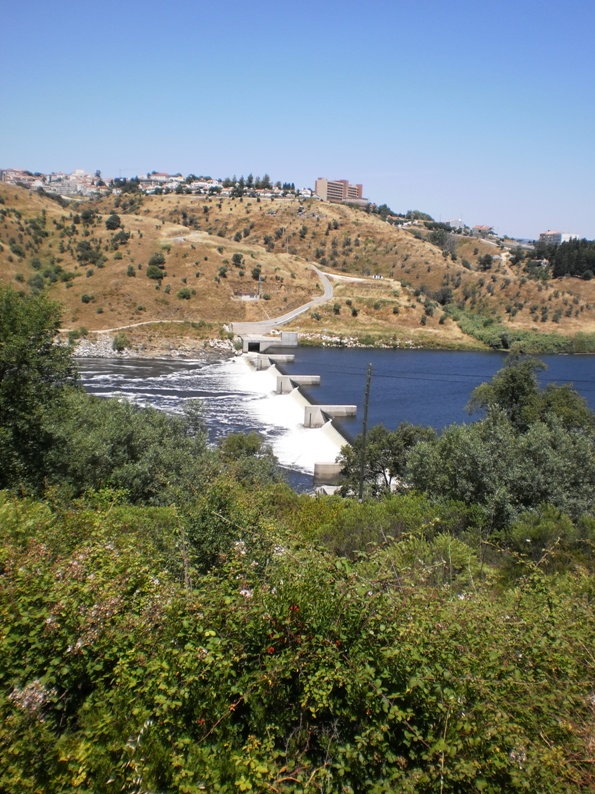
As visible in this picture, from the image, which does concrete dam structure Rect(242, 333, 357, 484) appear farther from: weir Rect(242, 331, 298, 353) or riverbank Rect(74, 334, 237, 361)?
riverbank Rect(74, 334, 237, 361)

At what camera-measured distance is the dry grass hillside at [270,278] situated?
61438 millimetres

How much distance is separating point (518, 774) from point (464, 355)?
5725 centimetres

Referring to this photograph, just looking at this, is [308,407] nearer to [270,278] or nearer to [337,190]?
[270,278]

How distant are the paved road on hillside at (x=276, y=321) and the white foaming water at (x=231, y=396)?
27.9ft

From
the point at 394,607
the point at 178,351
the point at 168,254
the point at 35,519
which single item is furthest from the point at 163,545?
the point at 168,254

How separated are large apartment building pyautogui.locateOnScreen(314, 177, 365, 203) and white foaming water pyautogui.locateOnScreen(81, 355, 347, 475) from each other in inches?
4472

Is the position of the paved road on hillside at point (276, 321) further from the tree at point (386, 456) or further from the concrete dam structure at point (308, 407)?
the tree at point (386, 456)

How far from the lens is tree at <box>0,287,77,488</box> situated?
35.9ft

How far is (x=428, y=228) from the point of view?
5133 inches

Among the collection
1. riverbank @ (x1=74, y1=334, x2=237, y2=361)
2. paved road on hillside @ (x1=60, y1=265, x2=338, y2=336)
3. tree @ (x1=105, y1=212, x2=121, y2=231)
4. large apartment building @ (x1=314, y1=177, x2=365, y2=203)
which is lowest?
riverbank @ (x1=74, y1=334, x2=237, y2=361)

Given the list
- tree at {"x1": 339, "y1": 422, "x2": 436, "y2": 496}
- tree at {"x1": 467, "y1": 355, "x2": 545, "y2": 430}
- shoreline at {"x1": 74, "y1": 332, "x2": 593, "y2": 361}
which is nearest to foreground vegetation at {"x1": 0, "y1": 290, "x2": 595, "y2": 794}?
tree at {"x1": 339, "y1": 422, "x2": 436, "y2": 496}

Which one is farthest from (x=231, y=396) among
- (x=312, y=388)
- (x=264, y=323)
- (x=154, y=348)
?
(x=264, y=323)

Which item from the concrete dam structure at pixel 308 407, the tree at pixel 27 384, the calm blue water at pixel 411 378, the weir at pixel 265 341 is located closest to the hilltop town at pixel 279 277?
the weir at pixel 265 341

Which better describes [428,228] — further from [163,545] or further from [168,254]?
[163,545]
